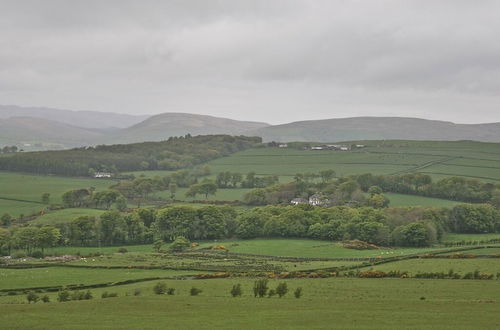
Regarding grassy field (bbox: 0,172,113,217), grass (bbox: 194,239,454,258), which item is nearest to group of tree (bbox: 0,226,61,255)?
grass (bbox: 194,239,454,258)

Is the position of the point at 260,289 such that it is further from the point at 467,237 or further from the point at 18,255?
the point at 467,237

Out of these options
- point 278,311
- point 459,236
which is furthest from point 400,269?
point 459,236

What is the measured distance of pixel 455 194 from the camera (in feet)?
527

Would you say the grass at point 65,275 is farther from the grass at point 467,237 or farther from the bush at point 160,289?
the grass at point 467,237

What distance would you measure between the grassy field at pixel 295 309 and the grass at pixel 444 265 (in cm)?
992

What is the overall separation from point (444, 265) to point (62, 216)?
301ft

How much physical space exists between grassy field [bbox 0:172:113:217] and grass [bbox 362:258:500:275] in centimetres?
9836

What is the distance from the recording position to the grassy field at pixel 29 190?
152750 millimetres

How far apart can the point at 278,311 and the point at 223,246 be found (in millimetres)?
63155

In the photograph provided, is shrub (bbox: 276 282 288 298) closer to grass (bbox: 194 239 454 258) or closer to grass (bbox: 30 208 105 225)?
grass (bbox: 194 239 454 258)

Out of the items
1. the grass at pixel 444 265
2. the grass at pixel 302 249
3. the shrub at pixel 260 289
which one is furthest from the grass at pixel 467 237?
the shrub at pixel 260 289

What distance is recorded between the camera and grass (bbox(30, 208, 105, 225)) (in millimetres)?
131750

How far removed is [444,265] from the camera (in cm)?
8081

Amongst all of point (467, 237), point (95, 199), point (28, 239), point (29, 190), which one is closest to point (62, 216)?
point (95, 199)
